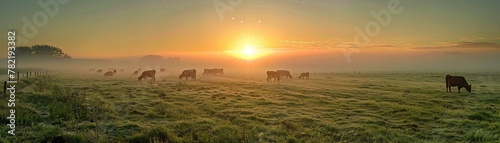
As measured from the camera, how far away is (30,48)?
147m

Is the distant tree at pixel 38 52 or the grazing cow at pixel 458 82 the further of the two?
the distant tree at pixel 38 52

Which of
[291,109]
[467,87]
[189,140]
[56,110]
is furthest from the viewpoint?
[467,87]

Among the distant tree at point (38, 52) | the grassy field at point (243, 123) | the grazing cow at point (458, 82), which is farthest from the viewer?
the distant tree at point (38, 52)

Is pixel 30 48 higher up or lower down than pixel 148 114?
higher up

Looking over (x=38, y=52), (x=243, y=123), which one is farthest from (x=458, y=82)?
(x=38, y=52)

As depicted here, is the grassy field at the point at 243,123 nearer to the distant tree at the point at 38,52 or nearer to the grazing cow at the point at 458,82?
the grazing cow at the point at 458,82

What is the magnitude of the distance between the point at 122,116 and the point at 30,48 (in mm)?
160974

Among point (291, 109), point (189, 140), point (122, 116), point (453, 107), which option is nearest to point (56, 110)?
point (122, 116)

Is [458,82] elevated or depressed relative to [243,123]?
elevated

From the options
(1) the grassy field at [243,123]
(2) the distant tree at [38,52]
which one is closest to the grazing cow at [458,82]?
(1) the grassy field at [243,123]

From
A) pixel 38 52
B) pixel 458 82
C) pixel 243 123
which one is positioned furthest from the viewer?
pixel 38 52

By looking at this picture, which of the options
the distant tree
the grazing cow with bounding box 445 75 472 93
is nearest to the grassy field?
the grazing cow with bounding box 445 75 472 93

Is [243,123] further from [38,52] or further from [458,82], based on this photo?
[38,52]

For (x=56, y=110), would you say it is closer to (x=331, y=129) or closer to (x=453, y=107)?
(x=331, y=129)
